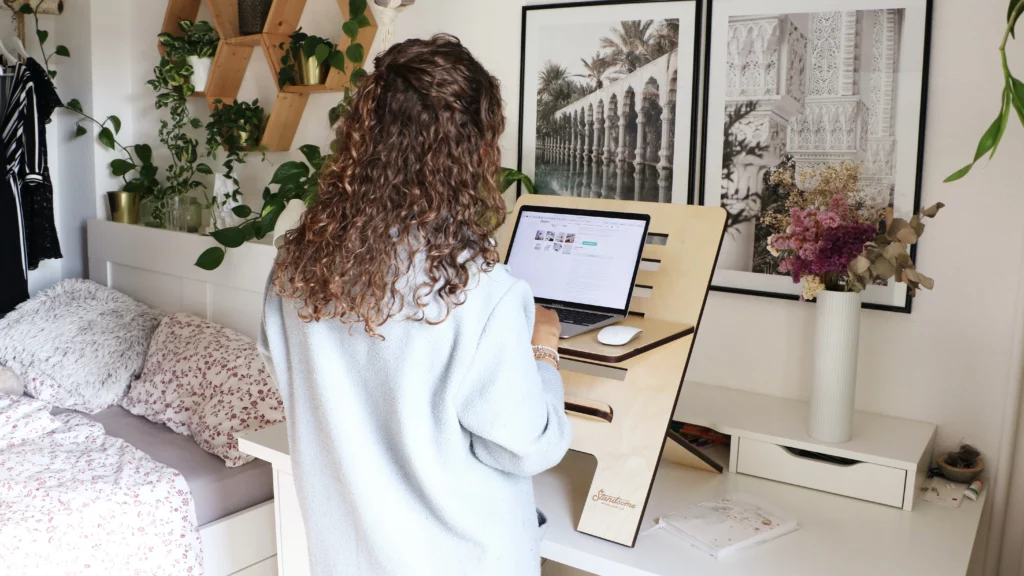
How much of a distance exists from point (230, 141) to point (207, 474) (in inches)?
48.6

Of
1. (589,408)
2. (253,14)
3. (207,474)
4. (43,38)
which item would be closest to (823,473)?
(589,408)

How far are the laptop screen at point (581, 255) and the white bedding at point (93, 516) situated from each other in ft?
3.51

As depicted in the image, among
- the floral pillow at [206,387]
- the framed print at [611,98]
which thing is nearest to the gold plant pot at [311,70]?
the framed print at [611,98]

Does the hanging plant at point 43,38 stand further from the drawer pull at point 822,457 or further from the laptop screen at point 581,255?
the drawer pull at point 822,457

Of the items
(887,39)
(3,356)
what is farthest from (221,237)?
(887,39)

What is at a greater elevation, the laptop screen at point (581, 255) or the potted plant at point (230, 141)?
the potted plant at point (230, 141)

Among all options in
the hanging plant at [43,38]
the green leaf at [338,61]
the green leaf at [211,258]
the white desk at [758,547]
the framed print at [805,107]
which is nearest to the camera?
the white desk at [758,547]

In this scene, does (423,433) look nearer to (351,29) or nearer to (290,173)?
(290,173)

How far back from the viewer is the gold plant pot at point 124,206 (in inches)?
134

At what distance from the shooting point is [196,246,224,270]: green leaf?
2832 mm

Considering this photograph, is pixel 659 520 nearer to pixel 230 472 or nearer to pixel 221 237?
pixel 230 472

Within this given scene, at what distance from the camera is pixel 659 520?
5.05ft

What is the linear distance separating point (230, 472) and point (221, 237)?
82 cm

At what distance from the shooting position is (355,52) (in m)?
2.51
